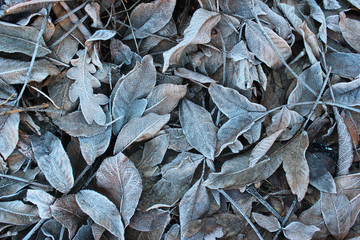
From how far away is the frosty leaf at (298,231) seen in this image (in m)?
0.84

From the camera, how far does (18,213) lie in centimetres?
83

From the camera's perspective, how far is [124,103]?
88 centimetres

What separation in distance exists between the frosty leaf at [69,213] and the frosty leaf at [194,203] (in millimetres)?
286

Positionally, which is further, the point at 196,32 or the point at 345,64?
the point at 345,64

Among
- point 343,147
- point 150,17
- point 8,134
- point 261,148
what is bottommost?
point 343,147

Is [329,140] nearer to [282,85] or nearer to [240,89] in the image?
[282,85]

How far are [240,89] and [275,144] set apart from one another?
0.20 m

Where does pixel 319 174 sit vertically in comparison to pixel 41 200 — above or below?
below

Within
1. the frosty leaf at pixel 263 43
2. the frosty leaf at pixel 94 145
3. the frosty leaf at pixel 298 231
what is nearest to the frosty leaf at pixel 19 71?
the frosty leaf at pixel 94 145

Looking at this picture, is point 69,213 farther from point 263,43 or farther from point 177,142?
point 263,43

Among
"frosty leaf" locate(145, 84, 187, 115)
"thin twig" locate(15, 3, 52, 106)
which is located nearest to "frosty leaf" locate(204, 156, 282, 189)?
"frosty leaf" locate(145, 84, 187, 115)

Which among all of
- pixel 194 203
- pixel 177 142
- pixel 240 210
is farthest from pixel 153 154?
pixel 240 210

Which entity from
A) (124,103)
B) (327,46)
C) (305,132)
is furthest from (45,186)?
(327,46)

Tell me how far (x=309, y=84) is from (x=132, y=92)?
1.77 feet
